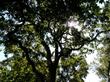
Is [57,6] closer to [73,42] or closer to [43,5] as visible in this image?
[43,5]

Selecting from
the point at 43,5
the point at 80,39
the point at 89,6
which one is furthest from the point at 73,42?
the point at 43,5

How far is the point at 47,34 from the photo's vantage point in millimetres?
26906

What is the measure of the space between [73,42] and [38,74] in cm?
582

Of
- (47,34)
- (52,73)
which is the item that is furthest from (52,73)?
(47,34)

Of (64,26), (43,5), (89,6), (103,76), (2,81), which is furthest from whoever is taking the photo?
(103,76)

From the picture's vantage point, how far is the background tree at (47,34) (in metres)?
19.8

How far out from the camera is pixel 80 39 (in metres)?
30.2

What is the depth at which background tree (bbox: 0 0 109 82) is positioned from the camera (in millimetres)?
19812

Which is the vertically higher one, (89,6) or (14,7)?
(89,6)

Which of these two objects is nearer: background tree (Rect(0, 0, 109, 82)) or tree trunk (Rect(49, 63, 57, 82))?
background tree (Rect(0, 0, 109, 82))

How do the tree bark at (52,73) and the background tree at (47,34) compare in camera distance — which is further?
the tree bark at (52,73)

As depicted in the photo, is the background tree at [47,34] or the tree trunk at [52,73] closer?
the background tree at [47,34]

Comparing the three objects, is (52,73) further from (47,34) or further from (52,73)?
(47,34)

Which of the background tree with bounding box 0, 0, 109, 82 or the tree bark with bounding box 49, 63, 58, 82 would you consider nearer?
the background tree with bounding box 0, 0, 109, 82
